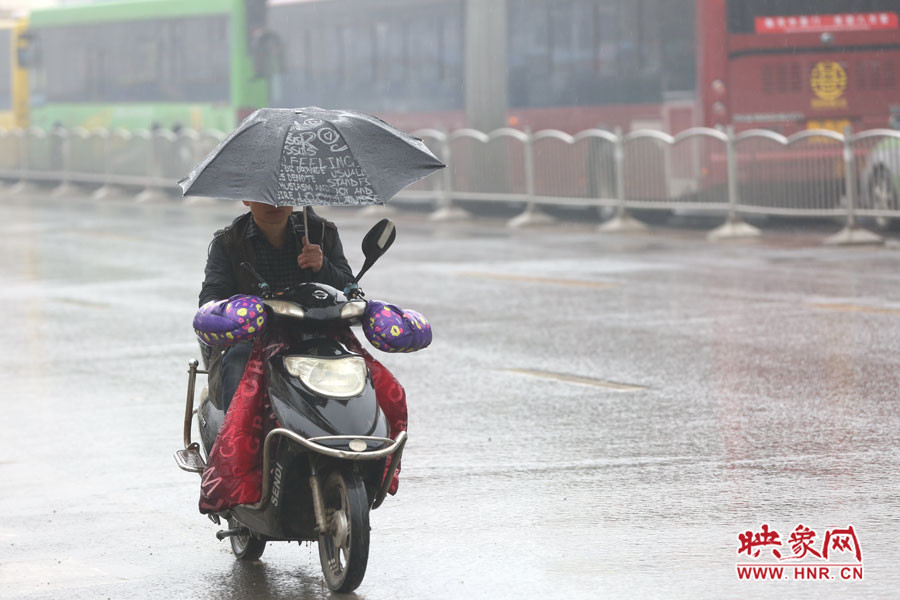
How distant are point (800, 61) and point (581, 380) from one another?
12564 mm

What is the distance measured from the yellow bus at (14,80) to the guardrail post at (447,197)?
1599cm

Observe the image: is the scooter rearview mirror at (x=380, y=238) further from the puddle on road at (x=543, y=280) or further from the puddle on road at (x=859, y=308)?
the puddle on road at (x=543, y=280)

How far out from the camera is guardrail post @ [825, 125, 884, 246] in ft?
59.5

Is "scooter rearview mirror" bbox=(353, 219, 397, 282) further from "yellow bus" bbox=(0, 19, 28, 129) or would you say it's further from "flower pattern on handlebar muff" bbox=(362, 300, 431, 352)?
"yellow bus" bbox=(0, 19, 28, 129)

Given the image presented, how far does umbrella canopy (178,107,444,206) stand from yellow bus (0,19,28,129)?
33.2 meters

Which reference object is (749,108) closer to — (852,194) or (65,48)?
(852,194)

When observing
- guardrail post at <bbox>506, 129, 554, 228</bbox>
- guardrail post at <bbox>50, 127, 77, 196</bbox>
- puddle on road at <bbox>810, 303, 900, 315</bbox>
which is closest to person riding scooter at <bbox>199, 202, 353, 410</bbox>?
puddle on road at <bbox>810, 303, 900, 315</bbox>

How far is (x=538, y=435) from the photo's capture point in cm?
829

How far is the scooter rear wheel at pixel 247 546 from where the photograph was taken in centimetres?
602

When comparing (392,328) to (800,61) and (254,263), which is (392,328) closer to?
(254,263)

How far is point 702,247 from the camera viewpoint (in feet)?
61.4

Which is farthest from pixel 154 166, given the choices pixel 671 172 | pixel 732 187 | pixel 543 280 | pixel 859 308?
pixel 859 308

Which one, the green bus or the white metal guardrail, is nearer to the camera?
the white metal guardrail

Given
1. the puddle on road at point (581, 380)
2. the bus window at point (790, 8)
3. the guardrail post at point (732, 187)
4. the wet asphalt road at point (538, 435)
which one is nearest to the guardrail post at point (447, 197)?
the bus window at point (790, 8)
